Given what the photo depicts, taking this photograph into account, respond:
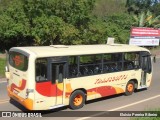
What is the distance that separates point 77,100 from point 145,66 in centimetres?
482

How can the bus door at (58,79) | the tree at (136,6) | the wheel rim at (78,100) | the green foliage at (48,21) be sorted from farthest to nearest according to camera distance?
1. the tree at (136,6)
2. the green foliage at (48,21)
3. the wheel rim at (78,100)
4. the bus door at (58,79)

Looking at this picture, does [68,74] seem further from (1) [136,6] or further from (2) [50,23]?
(1) [136,6]

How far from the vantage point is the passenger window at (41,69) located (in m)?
11.7

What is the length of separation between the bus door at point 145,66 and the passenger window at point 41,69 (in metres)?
6.20

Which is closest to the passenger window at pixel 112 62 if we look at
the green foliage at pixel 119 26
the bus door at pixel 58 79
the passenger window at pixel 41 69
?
the bus door at pixel 58 79

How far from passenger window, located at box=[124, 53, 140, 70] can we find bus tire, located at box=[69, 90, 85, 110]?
310 centimetres

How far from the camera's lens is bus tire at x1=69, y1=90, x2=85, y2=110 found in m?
13.0

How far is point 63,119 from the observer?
12.0m

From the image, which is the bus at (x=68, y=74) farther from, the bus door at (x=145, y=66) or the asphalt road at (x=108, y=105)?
the asphalt road at (x=108, y=105)

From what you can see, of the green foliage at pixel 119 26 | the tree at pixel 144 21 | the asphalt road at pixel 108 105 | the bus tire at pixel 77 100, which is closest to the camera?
the asphalt road at pixel 108 105

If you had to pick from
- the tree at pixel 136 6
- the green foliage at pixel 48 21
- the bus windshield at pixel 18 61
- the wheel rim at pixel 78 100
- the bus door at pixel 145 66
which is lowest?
the wheel rim at pixel 78 100

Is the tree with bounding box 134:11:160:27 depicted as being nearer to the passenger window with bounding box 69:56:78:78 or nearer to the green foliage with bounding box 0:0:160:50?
the green foliage with bounding box 0:0:160:50

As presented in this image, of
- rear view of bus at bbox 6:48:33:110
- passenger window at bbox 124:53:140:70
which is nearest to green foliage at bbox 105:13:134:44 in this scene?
passenger window at bbox 124:53:140:70

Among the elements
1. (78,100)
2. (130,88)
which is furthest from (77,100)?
(130,88)
